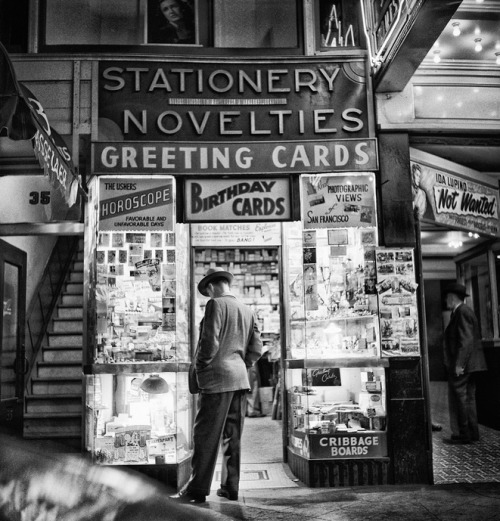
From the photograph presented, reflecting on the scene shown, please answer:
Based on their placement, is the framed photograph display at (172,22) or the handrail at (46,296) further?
the handrail at (46,296)

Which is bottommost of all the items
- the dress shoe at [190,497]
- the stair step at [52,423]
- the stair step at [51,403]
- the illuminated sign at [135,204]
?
the dress shoe at [190,497]

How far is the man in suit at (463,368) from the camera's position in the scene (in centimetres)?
769

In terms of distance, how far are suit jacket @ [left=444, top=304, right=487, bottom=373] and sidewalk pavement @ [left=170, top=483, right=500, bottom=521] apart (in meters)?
2.51

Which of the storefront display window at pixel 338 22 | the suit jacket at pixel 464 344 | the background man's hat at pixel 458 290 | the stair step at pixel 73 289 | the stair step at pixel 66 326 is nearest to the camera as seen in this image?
the storefront display window at pixel 338 22

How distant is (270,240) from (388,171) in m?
1.97

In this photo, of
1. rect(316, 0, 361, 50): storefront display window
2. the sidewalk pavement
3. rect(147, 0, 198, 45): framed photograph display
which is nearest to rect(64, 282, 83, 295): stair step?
rect(147, 0, 198, 45): framed photograph display

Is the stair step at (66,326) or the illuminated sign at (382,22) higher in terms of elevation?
the illuminated sign at (382,22)

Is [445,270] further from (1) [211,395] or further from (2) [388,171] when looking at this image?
(1) [211,395]

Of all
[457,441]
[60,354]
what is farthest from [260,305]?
Answer: [457,441]

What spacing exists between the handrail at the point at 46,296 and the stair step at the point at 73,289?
106 millimetres

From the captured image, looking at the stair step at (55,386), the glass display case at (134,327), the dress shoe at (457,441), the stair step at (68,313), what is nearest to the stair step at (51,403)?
the stair step at (55,386)

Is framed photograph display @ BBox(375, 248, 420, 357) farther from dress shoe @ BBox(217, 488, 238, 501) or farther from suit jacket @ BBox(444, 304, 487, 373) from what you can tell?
suit jacket @ BBox(444, 304, 487, 373)

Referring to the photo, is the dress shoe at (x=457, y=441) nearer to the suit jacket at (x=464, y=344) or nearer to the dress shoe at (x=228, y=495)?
the suit jacket at (x=464, y=344)

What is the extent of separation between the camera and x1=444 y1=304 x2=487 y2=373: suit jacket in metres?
7.83
